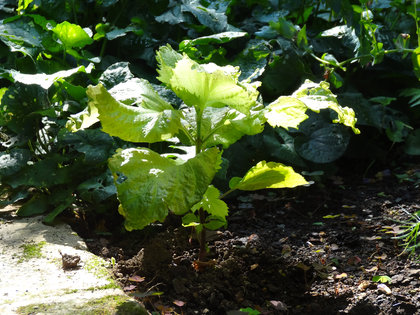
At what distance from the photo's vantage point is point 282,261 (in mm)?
2014

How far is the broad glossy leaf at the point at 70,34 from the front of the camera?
7.75 feet

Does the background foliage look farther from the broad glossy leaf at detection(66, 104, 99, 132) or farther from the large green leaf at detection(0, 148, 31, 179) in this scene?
the broad glossy leaf at detection(66, 104, 99, 132)

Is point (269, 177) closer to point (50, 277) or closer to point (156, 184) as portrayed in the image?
point (156, 184)

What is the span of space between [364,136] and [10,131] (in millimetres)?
2036

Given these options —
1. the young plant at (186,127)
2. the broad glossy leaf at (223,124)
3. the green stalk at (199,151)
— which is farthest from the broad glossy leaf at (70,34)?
the green stalk at (199,151)

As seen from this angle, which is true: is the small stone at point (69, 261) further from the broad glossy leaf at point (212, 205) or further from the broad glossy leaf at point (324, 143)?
the broad glossy leaf at point (324, 143)

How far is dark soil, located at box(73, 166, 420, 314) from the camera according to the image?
1.74 metres

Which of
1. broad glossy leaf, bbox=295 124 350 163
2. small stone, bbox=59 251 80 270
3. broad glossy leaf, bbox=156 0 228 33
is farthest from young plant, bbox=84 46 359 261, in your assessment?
broad glossy leaf, bbox=156 0 228 33

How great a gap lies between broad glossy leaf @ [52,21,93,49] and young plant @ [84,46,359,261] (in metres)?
0.79

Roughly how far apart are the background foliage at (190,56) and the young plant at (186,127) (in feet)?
1.45

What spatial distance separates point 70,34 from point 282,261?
1.43 m

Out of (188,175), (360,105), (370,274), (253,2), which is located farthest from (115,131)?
(253,2)

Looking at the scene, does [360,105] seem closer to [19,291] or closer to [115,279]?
[115,279]

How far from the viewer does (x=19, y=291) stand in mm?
1646
